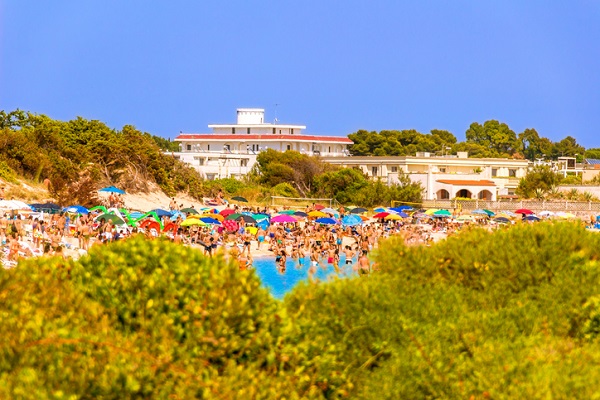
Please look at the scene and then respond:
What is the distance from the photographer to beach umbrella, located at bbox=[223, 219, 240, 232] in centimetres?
3512

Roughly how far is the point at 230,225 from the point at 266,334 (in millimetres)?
28403

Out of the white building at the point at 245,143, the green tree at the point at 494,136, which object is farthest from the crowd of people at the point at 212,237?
the green tree at the point at 494,136

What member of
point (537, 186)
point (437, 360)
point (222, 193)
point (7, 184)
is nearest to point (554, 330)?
point (437, 360)

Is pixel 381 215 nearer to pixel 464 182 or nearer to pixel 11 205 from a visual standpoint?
pixel 11 205

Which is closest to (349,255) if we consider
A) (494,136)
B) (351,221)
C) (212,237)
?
(212,237)

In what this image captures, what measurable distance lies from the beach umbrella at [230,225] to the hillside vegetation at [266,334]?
2535 cm

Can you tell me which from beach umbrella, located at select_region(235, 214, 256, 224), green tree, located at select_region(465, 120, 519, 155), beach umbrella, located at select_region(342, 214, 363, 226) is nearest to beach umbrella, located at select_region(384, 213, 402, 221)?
beach umbrella, located at select_region(342, 214, 363, 226)

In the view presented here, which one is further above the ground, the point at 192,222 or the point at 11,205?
the point at 11,205

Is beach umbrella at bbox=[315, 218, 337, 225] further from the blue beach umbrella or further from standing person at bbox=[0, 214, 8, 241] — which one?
standing person at bbox=[0, 214, 8, 241]

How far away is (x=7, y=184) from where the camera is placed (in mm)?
40312

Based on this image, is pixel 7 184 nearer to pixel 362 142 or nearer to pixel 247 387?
pixel 247 387

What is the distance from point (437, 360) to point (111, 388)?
10.5 ft

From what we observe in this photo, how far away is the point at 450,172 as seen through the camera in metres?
74.3

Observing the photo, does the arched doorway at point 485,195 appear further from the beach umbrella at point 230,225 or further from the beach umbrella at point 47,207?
the beach umbrella at point 47,207
